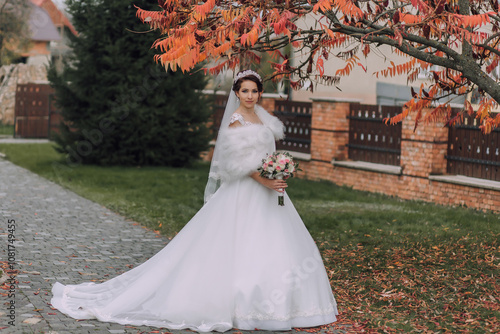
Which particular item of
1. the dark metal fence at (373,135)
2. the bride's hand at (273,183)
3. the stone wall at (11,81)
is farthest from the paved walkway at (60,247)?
the stone wall at (11,81)

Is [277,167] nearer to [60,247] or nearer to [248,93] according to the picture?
[248,93]

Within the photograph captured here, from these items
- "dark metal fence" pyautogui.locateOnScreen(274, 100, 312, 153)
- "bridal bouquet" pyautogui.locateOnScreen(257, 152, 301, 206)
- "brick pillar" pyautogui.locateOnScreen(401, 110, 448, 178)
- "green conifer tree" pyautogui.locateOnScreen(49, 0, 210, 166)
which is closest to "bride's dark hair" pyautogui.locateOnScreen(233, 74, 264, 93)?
"bridal bouquet" pyautogui.locateOnScreen(257, 152, 301, 206)

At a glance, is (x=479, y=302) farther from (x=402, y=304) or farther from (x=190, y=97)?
(x=190, y=97)

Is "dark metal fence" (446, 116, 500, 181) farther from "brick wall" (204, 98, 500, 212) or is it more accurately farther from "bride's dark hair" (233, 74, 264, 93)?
"bride's dark hair" (233, 74, 264, 93)

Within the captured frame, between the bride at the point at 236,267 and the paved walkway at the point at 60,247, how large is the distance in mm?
220

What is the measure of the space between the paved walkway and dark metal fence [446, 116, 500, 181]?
242 inches

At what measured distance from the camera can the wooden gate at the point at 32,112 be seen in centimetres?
2712

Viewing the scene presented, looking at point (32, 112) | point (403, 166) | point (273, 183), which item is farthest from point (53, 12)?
point (273, 183)

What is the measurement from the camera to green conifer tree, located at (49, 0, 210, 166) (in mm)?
17969

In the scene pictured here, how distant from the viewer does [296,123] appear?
1808 cm

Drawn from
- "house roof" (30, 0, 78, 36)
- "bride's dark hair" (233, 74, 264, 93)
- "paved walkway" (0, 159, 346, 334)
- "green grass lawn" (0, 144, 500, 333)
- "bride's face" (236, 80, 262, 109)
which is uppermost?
"house roof" (30, 0, 78, 36)

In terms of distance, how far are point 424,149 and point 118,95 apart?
7471mm

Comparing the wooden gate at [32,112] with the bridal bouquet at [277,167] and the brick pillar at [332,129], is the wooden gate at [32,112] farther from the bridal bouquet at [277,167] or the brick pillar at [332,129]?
the bridal bouquet at [277,167]

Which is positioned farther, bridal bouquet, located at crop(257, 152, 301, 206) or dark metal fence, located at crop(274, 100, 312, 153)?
dark metal fence, located at crop(274, 100, 312, 153)
